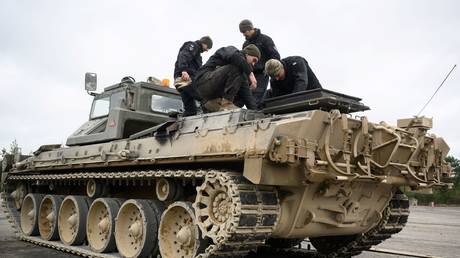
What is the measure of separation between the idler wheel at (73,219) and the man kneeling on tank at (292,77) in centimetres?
425

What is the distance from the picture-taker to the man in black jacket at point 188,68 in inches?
378

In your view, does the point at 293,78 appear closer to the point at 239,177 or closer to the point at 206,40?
the point at 206,40

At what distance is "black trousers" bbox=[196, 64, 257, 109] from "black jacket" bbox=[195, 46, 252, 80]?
0.09 metres

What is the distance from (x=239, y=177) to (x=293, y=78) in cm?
313

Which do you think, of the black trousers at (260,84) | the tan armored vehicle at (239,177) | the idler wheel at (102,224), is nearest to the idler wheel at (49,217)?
the tan armored vehicle at (239,177)

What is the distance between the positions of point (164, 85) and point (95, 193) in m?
2.86

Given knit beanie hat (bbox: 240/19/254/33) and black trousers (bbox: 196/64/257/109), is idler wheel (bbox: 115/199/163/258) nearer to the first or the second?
black trousers (bbox: 196/64/257/109)

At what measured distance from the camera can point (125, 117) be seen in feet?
34.2

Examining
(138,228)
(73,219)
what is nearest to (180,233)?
(138,228)

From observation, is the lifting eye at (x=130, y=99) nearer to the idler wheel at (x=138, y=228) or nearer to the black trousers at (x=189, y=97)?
the black trousers at (x=189, y=97)

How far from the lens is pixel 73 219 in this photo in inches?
420

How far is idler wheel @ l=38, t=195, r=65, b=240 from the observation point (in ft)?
36.8

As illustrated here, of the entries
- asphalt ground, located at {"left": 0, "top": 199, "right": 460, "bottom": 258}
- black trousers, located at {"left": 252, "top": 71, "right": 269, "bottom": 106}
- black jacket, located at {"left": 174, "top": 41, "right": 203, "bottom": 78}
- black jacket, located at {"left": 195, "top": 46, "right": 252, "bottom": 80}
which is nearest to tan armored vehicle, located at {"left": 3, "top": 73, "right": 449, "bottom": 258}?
asphalt ground, located at {"left": 0, "top": 199, "right": 460, "bottom": 258}

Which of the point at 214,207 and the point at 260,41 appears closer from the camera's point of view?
the point at 214,207
